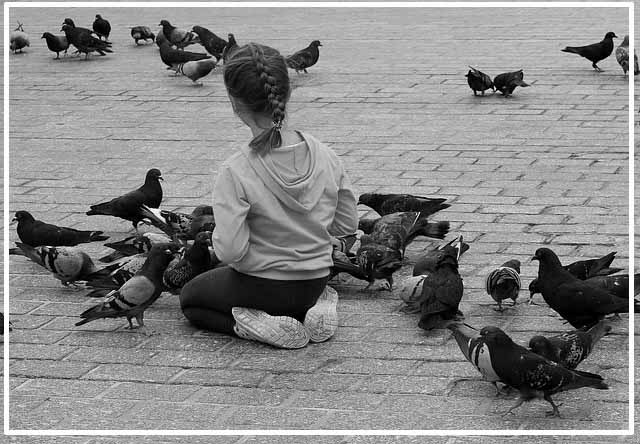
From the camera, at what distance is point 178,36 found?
14398 mm

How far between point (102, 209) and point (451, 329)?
293cm

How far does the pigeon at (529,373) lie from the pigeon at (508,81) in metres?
7.04

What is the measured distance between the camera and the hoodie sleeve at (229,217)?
509 cm

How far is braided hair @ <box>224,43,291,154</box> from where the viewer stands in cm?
504

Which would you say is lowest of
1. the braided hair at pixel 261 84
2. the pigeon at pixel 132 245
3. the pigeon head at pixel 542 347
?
the pigeon at pixel 132 245

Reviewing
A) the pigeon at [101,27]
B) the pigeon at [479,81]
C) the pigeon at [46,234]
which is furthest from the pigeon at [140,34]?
the pigeon at [46,234]

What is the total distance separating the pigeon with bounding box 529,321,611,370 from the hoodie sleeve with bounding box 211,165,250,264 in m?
1.36

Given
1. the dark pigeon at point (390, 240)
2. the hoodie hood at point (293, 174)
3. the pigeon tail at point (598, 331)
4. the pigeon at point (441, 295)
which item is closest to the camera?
the pigeon tail at point (598, 331)

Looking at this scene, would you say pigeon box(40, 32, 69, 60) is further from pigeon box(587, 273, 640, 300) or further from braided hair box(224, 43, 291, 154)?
pigeon box(587, 273, 640, 300)

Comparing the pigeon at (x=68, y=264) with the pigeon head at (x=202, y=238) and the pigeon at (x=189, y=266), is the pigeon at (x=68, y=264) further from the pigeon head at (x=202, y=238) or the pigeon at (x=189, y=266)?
the pigeon head at (x=202, y=238)

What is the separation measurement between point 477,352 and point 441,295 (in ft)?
2.73

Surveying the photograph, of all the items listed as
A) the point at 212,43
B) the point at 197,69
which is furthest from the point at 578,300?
the point at 212,43

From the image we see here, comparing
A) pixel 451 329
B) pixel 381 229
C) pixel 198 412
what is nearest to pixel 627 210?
pixel 381 229

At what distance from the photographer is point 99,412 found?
4.65m
